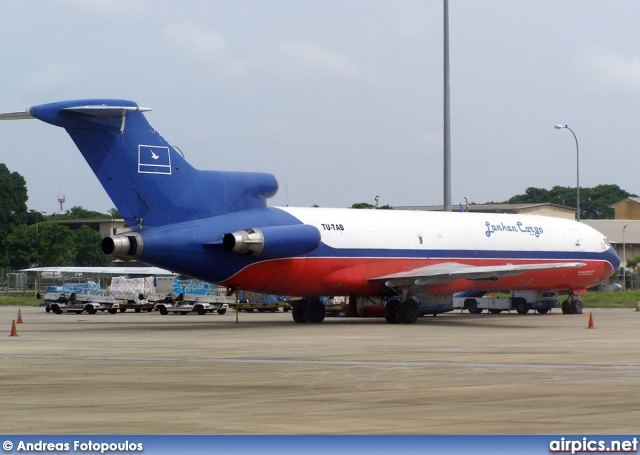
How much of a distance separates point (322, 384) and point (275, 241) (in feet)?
61.7

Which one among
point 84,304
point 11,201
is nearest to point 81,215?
point 11,201

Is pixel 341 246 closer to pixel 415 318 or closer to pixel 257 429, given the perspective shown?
pixel 415 318

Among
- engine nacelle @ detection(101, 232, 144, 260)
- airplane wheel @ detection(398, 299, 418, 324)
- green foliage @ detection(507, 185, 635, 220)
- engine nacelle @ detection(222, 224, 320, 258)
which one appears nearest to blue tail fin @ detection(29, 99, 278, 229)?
engine nacelle @ detection(101, 232, 144, 260)

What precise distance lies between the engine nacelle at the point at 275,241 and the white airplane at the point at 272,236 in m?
0.05

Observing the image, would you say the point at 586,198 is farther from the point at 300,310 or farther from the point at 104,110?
the point at 104,110

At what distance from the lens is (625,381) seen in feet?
57.3

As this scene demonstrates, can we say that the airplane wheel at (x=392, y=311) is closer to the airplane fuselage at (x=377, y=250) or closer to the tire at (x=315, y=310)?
the airplane fuselage at (x=377, y=250)

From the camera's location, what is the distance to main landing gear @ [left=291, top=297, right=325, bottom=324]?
41.3 meters

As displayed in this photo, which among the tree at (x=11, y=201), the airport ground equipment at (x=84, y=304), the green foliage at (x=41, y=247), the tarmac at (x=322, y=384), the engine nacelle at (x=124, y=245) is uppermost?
the tree at (x=11, y=201)

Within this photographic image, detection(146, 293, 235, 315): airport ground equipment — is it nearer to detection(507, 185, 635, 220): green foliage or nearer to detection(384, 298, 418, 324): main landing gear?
detection(384, 298, 418, 324): main landing gear

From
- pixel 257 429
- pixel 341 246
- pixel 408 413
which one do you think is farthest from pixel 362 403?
pixel 341 246

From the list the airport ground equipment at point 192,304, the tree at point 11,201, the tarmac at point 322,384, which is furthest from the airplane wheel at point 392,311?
the tree at point 11,201

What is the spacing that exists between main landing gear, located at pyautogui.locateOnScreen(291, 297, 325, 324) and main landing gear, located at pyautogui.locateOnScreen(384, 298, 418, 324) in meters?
2.69

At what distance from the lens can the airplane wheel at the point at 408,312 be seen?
40.0m
